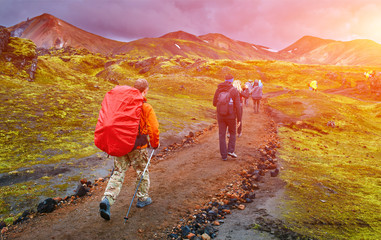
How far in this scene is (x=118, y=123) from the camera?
214 inches

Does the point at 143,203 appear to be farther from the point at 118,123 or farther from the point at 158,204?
the point at 118,123

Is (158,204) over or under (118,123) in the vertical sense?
under

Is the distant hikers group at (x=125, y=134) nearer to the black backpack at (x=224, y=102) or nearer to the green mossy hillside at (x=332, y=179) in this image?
the green mossy hillside at (x=332, y=179)

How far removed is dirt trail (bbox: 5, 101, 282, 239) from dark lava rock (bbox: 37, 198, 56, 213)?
0.17 meters

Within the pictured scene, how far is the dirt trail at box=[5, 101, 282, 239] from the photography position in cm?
539

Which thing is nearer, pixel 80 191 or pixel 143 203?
pixel 143 203

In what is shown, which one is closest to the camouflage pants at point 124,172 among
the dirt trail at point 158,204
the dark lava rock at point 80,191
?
the dirt trail at point 158,204

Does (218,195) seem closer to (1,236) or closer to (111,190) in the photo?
(111,190)

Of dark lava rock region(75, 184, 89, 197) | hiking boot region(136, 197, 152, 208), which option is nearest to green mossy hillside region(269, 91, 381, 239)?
hiking boot region(136, 197, 152, 208)

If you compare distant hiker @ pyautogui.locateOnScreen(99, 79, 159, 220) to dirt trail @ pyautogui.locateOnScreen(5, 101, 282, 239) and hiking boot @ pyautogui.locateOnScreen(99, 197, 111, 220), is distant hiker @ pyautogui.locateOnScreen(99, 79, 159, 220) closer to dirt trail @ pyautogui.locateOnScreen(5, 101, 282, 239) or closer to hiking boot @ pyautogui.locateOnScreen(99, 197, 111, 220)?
hiking boot @ pyautogui.locateOnScreen(99, 197, 111, 220)

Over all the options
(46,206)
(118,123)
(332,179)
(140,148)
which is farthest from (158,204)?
(332,179)

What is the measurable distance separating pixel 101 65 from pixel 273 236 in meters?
99.7

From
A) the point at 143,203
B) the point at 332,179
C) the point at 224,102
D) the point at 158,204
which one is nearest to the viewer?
the point at 143,203

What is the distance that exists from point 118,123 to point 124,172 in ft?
5.37
